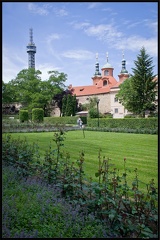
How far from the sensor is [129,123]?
1551 centimetres

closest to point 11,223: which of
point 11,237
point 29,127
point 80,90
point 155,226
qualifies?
point 11,237

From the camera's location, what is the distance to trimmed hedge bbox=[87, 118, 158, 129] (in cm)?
1321

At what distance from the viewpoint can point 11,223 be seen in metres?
1.73

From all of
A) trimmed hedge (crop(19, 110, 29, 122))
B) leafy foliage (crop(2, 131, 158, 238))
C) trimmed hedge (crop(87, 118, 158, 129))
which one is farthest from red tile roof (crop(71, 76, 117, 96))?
leafy foliage (crop(2, 131, 158, 238))

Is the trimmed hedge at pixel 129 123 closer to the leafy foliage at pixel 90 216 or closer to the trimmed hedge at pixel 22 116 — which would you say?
the trimmed hedge at pixel 22 116

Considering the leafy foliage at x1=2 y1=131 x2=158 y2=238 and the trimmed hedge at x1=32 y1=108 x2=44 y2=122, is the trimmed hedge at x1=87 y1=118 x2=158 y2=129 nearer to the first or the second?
the trimmed hedge at x1=32 y1=108 x2=44 y2=122

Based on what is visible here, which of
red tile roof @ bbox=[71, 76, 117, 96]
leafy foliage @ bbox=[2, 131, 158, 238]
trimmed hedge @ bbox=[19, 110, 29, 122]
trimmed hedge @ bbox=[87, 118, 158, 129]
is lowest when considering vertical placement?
leafy foliage @ bbox=[2, 131, 158, 238]

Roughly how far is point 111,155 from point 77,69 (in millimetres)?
3689

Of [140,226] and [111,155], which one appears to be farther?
[111,155]

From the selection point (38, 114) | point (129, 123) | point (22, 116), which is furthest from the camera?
point (129, 123)

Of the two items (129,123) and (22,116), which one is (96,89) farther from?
(22,116)

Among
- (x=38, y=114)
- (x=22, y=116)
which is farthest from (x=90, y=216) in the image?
(x=38, y=114)

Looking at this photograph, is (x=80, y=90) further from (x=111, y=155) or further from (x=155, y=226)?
(x=155, y=226)

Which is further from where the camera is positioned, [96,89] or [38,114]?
[96,89]
